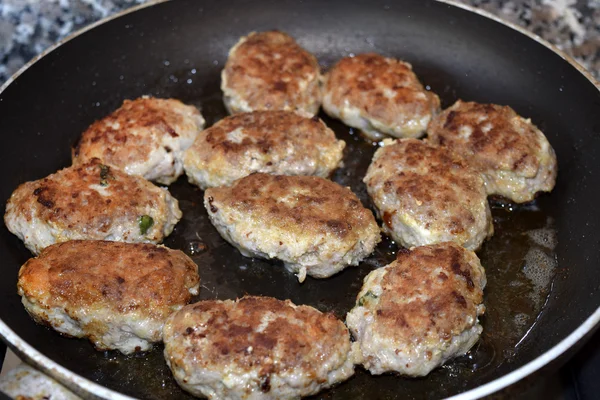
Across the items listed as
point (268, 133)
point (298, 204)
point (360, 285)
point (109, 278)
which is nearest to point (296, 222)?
point (298, 204)

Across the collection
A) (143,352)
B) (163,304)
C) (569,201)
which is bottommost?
(143,352)

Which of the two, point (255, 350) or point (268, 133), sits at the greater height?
point (268, 133)

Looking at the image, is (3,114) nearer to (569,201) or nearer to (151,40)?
(151,40)

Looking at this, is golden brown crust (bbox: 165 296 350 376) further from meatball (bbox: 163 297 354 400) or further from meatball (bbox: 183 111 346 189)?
meatball (bbox: 183 111 346 189)

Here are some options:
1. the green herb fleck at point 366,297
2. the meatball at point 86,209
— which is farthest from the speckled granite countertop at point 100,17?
the green herb fleck at point 366,297

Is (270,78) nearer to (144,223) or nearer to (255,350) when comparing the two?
(144,223)

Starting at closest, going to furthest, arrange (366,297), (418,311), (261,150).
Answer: (418,311) < (366,297) < (261,150)

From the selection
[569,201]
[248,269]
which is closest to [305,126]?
[248,269]
